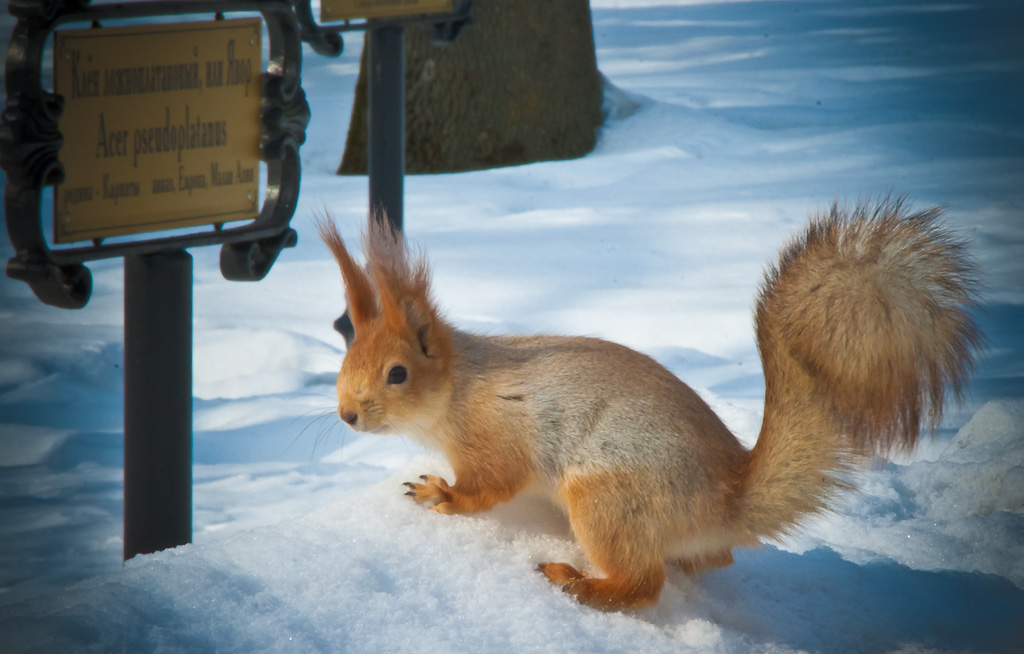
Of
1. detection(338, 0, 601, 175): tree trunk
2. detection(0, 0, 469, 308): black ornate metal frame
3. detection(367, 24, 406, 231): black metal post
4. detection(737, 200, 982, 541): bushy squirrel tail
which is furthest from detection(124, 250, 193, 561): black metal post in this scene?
detection(338, 0, 601, 175): tree trunk

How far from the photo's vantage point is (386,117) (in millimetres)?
1831

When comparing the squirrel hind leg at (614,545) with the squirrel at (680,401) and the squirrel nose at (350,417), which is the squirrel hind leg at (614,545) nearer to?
the squirrel at (680,401)

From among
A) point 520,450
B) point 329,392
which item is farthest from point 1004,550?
point 329,392

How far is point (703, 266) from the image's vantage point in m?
2.90

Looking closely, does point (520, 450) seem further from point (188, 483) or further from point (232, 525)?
point (232, 525)

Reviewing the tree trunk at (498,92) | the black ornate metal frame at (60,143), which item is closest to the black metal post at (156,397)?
the black ornate metal frame at (60,143)

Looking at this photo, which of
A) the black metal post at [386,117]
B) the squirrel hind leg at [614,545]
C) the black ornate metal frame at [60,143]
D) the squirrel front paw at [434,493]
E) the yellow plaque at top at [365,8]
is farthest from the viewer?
the black metal post at [386,117]

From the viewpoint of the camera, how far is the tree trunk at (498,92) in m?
3.74

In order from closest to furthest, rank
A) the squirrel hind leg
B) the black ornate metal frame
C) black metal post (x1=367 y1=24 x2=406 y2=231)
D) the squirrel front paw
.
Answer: the black ornate metal frame → the squirrel hind leg → the squirrel front paw → black metal post (x1=367 y1=24 x2=406 y2=231)

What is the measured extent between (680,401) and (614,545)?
0.18 m

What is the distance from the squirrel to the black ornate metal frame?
7cm

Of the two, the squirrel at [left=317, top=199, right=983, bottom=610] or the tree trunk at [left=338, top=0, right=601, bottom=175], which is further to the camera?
the tree trunk at [left=338, top=0, right=601, bottom=175]

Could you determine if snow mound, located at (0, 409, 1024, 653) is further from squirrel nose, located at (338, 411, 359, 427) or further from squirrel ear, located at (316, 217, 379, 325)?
squirrel ear, located at (316, 217, 379, 325)

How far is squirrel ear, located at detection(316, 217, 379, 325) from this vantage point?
1.03 m
